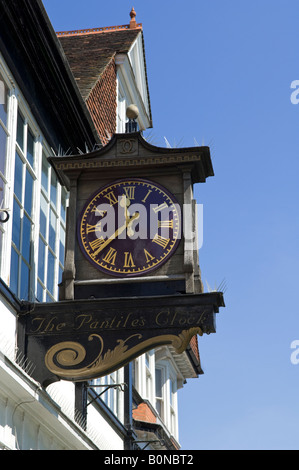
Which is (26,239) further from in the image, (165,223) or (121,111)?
(121,111)

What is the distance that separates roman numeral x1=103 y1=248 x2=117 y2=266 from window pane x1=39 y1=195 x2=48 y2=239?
2100 millimetres

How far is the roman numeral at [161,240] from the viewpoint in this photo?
38.2ft

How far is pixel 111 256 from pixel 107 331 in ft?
3.00

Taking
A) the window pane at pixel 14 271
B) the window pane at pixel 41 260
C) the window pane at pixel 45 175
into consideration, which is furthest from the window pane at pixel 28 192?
the window pane at pixel 14 271

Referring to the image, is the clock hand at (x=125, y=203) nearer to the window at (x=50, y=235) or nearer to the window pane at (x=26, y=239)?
the window pane at (x=26, y=239)

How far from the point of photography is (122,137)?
12312 mm

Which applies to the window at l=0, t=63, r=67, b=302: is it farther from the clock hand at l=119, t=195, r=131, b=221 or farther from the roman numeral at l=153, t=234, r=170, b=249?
the roman numeral at l=153, t=234, r=170, b=249

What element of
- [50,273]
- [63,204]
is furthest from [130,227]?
[63,204]

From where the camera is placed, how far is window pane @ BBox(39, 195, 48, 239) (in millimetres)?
13605

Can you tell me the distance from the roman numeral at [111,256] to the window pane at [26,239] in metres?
1.43

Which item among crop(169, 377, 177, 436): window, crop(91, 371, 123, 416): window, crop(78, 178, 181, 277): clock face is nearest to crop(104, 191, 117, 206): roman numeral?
crop(78, 178, 181, 277): clock face

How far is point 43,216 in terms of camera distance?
13750 millimetres

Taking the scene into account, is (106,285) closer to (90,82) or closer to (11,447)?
(11,447)
